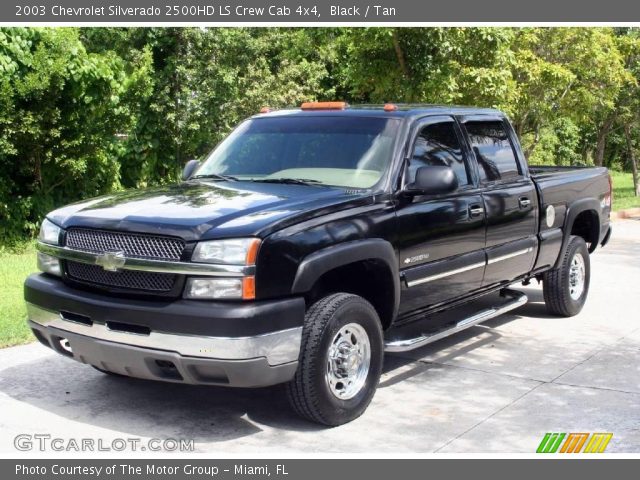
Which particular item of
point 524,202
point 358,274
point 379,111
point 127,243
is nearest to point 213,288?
point 127,243

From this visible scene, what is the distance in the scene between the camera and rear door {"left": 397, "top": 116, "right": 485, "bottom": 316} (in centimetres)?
557

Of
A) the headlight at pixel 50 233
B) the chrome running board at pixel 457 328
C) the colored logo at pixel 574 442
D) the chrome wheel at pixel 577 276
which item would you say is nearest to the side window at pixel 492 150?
the chrome running board at pixel 457 328

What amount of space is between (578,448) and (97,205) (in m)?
3.27

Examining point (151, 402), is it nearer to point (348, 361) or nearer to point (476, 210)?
point (348, 361)

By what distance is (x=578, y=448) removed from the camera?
4.73 m

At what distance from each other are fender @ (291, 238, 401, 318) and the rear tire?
298cm

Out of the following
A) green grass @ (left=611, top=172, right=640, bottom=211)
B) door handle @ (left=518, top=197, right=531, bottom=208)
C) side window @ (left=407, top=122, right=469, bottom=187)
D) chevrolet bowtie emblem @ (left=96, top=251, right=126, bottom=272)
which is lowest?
green grass @ (left=611, top=172, right=640, bottom=211)

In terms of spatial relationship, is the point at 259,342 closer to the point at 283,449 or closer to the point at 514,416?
the point at 283,449

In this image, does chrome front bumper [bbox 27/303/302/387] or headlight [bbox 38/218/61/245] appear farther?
headlight [bbox 38/218/61/245]

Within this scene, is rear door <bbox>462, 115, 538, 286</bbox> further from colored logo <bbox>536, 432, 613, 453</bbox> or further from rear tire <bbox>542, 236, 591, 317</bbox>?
colored logo <bbox>536, 432, 613, 453</bbox>

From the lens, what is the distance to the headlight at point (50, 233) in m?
5.19

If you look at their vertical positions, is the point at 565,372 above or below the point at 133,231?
below

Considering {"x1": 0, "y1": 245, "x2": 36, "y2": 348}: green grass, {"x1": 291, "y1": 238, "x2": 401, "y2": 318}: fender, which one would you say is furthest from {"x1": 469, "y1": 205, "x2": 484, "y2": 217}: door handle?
{"x1": 0, "y1": 245, "x2": 36, "y2": 348}: green grass
